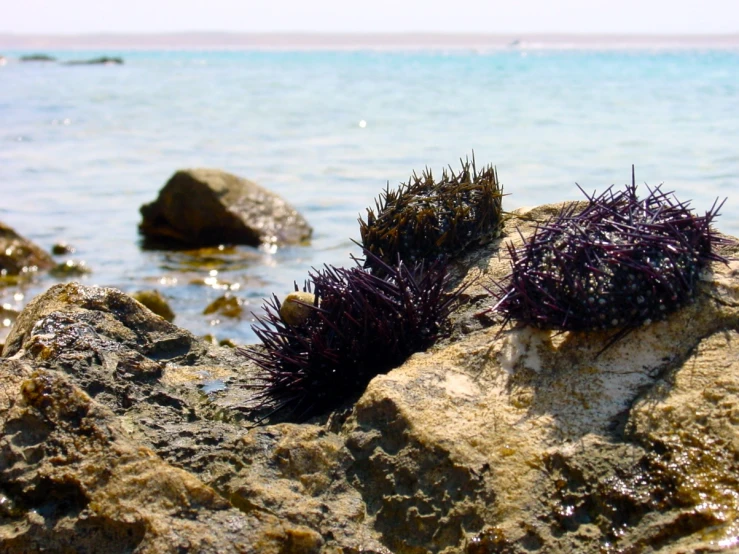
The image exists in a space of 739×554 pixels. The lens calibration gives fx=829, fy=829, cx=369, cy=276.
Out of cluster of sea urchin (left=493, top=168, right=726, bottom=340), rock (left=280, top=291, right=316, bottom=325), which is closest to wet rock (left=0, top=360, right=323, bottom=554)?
rock (left=280, top=291, right=316, bottom=325)

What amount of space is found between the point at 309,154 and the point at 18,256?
9.68 metres

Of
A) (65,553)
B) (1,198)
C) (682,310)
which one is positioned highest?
(682,310)

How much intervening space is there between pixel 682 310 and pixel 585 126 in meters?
19.8

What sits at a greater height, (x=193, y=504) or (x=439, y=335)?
(x=439, y=335)

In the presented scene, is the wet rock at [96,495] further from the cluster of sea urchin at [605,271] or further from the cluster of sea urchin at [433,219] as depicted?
the cluster of sea urchin at [433,219]

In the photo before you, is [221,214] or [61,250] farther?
[221,214]

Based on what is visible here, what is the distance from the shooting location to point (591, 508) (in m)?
2.71

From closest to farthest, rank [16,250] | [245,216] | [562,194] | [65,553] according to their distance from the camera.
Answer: [65,553], [16,250], [245,216], [562,194]

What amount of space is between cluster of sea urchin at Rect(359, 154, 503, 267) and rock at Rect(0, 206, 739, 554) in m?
0.84

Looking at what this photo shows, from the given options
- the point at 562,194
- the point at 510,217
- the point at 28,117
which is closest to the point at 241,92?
the point at 28,117

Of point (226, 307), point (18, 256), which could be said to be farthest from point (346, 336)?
point (18, 256)

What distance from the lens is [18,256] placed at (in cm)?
1022

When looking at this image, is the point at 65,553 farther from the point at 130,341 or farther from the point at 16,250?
the point at 16,250

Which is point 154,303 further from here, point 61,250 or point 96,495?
point 96,495
